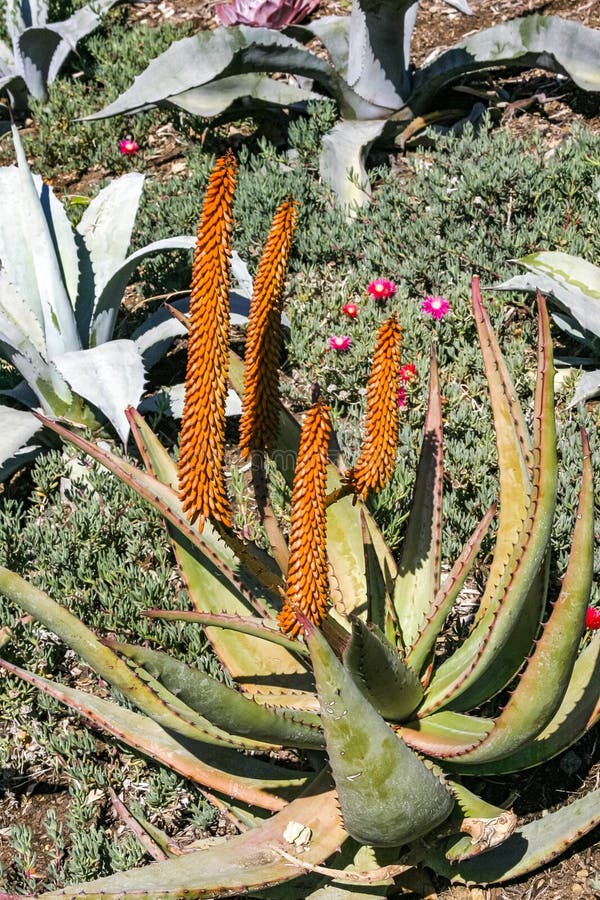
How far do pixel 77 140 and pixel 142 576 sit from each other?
130 inches

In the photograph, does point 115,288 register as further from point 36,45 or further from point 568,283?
point 36,45

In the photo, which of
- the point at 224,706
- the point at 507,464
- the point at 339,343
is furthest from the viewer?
the point at 339,343

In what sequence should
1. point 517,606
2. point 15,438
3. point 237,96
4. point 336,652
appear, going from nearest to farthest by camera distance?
point 517,606 → point 336,652 → point 15,438 → point 237,96

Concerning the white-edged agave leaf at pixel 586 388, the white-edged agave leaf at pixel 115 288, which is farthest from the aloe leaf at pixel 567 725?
the white-edged agave leaf at pixel 115 288

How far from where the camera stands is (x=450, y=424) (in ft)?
12.1

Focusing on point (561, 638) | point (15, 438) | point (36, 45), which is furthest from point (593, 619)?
point (36, 45)

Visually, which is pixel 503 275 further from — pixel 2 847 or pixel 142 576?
pixel 2 847

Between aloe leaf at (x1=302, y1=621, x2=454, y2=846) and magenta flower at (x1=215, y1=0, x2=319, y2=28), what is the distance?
4.58m

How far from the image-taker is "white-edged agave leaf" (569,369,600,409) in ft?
11.8

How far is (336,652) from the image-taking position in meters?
2.23

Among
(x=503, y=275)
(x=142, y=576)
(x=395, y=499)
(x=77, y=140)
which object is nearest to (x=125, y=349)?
(x=142, y=576)

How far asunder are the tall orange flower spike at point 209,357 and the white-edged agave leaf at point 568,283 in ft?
6.55

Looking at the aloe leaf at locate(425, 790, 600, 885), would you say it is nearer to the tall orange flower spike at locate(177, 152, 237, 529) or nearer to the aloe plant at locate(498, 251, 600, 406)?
the tall orange flower spike at locate(177, 152, 237, 529)

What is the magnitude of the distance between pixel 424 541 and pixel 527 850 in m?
0.75
